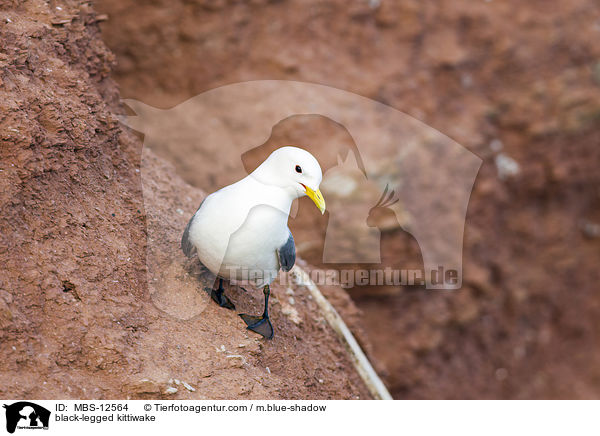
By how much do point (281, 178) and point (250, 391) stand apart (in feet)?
3.29

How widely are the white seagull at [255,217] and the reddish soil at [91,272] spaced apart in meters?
0.36

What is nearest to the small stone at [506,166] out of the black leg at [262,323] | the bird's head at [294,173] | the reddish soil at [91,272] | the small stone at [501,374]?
the small stone at [501,374]

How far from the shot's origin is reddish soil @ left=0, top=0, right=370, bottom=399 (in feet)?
8.45

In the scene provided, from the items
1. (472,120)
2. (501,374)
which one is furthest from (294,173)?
(501,374)

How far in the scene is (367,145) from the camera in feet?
21.0

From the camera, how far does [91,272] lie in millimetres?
2859

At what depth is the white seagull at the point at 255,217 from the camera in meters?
2.85

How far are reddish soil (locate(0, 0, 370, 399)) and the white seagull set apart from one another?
36 centimetres

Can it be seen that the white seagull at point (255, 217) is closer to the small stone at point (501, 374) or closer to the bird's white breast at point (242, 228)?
the bird's white breast at point (242, 228)

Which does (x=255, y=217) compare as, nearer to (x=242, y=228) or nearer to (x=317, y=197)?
(x=242, y=228)

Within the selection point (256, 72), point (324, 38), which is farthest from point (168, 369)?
point (324, 38)
